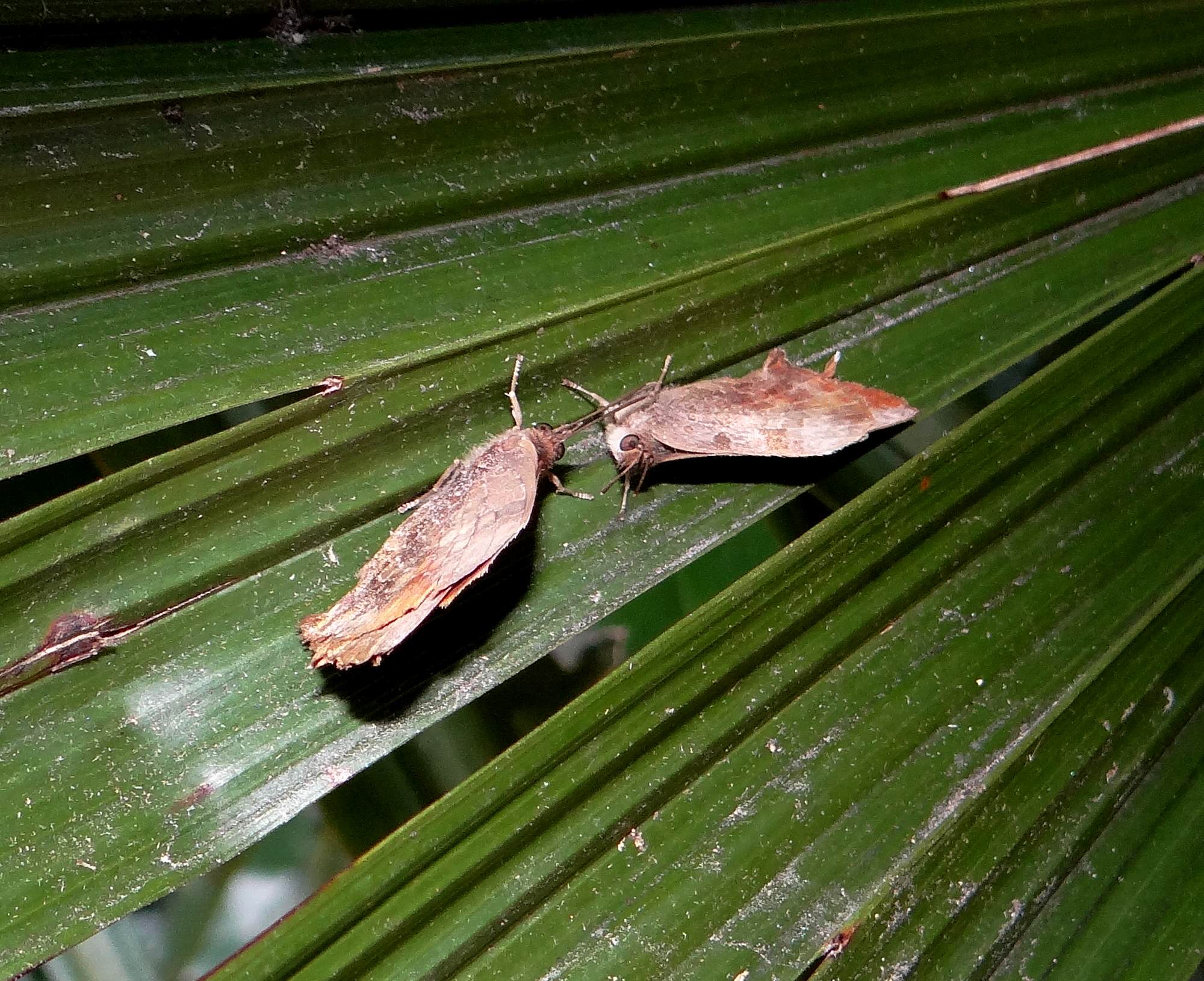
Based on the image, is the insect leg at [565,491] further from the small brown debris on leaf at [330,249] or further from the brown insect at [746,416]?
the small brown debris on leaf at [330,249]

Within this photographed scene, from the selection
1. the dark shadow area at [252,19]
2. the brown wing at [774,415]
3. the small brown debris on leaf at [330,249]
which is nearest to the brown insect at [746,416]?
the brown wing at [774,415]

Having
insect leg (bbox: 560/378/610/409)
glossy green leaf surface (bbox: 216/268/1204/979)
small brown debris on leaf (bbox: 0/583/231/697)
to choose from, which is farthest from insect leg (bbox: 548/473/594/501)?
small brown debris on leaf (bbox: 0/583/231/697)

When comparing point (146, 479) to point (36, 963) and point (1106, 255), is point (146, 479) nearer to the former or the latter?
point (36, 963)

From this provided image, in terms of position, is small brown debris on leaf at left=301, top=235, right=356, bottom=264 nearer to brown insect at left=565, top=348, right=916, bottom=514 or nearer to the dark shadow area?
the dark shadow area

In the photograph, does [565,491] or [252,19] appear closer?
[252,19]

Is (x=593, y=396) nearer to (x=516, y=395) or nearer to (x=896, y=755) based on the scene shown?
(x=516, y=395)

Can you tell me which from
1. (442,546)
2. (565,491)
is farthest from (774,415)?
(442,546)

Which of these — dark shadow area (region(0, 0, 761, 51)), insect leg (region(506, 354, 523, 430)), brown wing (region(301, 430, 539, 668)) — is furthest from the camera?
insect leg (region(506, 354, 523, 430))
